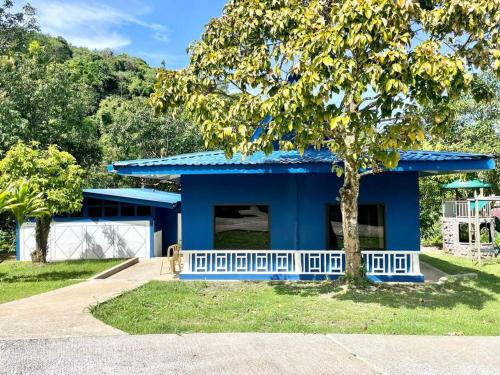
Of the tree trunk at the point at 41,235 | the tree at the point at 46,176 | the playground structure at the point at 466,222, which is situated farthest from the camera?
the playground structure at the point at 466,222

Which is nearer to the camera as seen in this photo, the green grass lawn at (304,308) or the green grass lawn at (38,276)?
the green grass lawn at (304,308)

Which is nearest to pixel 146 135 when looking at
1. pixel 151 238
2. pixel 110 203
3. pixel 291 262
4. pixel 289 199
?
pixel 110 203

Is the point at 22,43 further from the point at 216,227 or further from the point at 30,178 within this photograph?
the point at 216,227

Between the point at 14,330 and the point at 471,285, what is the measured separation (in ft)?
32.5

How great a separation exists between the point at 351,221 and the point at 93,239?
12.9 meters

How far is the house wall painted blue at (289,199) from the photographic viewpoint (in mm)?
11414

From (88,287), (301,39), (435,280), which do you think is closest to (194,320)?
(88,287)

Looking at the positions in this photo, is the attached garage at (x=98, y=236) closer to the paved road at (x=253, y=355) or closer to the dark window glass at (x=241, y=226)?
the dark window glass at (x=241, y=226)

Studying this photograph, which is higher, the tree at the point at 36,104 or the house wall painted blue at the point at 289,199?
the tree at the point at 36,104

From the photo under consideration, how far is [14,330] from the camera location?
20.7 ft

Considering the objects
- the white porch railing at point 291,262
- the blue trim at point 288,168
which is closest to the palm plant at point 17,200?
the blue trim at point 288,168

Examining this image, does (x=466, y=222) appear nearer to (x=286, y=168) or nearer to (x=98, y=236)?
(x=286, y=168)

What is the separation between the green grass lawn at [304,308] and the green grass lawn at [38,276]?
2.63m

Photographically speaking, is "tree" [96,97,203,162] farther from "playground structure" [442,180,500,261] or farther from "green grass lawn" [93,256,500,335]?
"green grass lawn" [93,256,500,335]
